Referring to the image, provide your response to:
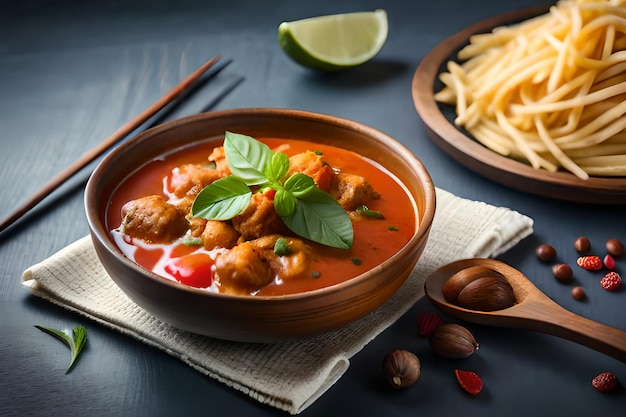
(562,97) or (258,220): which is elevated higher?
(258,220)

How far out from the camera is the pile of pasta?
4.46 meters

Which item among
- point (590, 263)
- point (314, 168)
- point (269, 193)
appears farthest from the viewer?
point (590, 263)

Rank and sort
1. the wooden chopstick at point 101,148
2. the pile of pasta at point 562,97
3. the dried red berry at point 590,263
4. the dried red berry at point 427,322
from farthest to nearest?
the pile of pasta at point 562,97 < the wooden chopstick at point 101,148 < the dried red berry at point 590,263 < the dried red berry at point 427,322

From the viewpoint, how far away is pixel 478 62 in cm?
538

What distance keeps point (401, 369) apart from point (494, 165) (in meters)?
1.69

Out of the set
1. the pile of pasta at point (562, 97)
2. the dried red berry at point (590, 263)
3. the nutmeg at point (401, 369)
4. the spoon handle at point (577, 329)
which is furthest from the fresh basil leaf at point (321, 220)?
the pile of pasta at point (562, 97)

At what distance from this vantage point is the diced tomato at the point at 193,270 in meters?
3.16

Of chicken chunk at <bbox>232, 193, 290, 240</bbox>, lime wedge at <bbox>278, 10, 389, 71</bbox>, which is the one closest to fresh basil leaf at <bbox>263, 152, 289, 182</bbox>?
chicken chunk at <bbox>232, 193, 290, 240</bbox>

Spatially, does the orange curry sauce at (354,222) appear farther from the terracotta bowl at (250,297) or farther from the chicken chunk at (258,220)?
the chicken chunk at (258,220)

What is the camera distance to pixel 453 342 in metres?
3.28

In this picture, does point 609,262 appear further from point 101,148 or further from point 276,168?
point 101,148

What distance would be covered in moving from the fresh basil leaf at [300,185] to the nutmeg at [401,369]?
760 millimetres

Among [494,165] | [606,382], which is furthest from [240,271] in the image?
[494,165]

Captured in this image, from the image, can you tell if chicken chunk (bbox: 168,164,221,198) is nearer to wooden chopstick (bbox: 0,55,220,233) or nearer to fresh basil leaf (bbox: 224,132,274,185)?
fresh basil leaf (bbox: 224,132,274,185)
